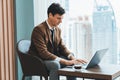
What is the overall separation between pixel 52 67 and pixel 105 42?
100 cm

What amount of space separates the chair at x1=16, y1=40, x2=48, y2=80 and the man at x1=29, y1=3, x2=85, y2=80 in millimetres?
80

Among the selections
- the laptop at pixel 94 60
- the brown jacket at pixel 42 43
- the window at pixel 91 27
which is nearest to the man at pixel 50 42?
the brown jacket at pixel 42 43

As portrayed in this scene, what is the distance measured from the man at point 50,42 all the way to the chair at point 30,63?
0.26 feet

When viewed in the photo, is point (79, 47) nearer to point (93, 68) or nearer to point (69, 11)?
point (69, 11)

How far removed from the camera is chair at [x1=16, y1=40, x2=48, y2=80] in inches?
115

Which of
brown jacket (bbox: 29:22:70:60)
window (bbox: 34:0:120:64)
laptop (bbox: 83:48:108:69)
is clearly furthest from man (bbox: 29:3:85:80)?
window (bbox: 34:0:120:64)

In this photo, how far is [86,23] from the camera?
358 cm

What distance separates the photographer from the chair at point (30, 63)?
9.57ft

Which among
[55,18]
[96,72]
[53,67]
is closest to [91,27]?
[55,18]

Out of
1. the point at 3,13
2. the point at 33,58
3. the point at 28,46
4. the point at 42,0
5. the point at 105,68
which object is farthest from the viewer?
the point at 42,0

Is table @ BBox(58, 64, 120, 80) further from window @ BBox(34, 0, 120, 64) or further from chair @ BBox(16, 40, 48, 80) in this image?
window @ BBox(34, 0, 120, 64)

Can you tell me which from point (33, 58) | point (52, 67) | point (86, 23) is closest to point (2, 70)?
point (33, 58)

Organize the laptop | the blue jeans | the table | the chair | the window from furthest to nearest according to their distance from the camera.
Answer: the window, the chair, the blue jeans, the laptop, the table

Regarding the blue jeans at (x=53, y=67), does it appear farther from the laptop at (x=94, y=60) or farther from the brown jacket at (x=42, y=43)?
the laptop at (x=94, y=60)
